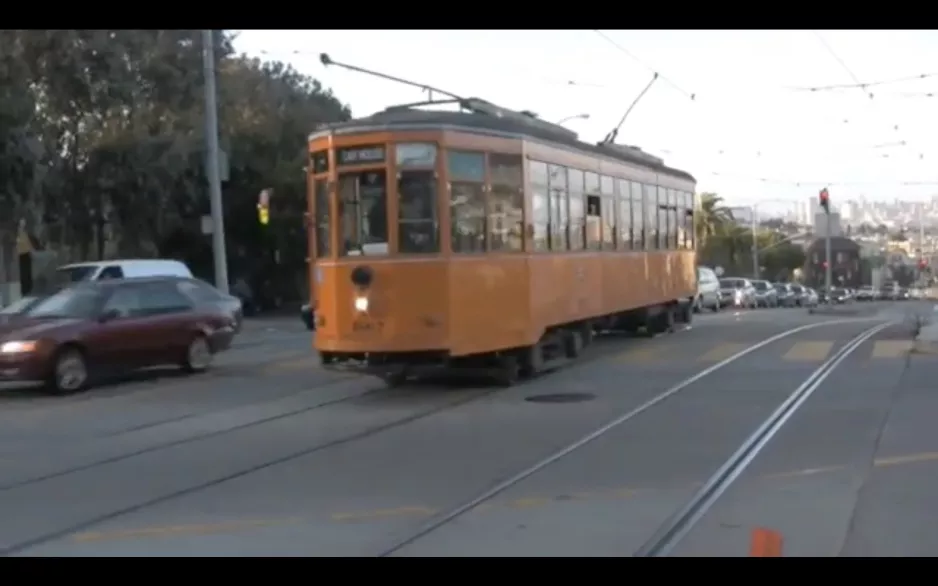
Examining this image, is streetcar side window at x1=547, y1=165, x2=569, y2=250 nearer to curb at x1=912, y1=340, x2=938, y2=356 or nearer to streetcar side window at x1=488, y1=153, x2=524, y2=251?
streetcar side window at x1=488, y1=153, x2=524, y2=251

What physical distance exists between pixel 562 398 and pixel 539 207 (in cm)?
326

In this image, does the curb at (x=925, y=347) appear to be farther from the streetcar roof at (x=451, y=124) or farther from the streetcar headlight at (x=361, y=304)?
the streetcar headlight at (x=361, y=304)

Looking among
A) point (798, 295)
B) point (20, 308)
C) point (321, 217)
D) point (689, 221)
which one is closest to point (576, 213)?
point (321, 217)

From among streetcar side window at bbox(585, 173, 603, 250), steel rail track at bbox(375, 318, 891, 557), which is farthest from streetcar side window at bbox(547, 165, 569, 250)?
steel rail track at bbox(375, 318, 891, 557)

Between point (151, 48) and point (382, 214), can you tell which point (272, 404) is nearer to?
point (382, 214)

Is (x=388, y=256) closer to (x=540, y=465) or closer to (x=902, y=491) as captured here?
(x=540, y=465)

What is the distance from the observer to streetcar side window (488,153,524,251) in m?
17.3

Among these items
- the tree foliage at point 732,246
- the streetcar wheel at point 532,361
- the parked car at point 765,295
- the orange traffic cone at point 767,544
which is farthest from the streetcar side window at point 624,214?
the tree foliage at point 732,246

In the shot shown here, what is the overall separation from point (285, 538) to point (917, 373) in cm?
1245

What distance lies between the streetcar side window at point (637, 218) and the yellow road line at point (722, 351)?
2451 mm

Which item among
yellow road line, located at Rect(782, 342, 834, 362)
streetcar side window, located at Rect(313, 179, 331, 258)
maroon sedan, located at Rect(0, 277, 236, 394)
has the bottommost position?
yellow road line, located at Rect(782, 342, 834, 362)

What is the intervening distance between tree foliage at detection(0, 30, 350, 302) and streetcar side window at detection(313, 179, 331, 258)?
14132 millimetres

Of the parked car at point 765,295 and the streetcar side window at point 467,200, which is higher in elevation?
the streetcar side window at point 467,200

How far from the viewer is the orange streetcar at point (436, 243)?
16359 mm
